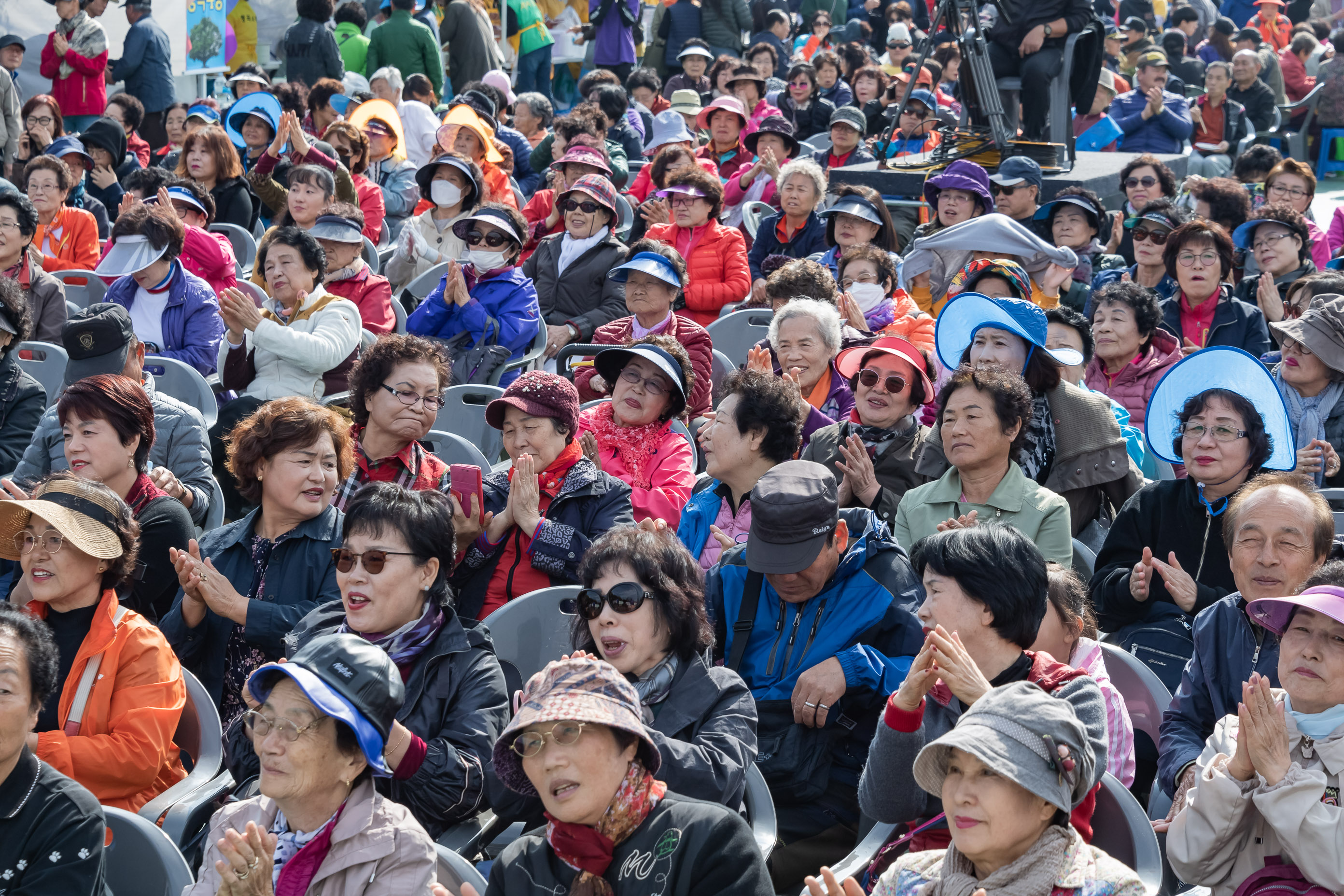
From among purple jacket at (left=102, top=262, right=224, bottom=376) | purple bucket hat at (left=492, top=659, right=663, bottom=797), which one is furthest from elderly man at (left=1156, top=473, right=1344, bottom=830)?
purple jacket at (left=102, top=262, right=224, bottom=376)

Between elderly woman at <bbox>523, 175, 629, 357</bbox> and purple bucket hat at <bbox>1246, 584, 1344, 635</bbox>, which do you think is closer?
purple bucket hat at <bbox>1246, 584, 1344, 635</bbox>

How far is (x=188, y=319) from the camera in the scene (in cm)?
621

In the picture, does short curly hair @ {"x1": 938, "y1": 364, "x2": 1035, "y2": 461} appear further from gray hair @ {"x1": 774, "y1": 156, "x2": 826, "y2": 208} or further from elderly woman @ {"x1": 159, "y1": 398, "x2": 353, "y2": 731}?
gray hair @ {"x1": 774, "y1": 156, "x2": 826, "y2": 208}

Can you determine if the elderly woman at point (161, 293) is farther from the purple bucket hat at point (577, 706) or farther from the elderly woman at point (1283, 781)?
the elderly woman at point (1283, 781)

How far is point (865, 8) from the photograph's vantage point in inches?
760

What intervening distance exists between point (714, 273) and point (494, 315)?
1.56m

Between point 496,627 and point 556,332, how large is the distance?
3582 mm

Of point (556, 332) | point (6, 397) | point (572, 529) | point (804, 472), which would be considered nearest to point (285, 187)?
point (556, 332)

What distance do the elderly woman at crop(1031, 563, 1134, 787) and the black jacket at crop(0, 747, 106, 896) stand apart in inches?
78.1

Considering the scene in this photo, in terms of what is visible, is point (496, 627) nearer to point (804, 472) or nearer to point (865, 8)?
point (804, 472)

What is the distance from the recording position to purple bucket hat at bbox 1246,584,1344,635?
103 inches

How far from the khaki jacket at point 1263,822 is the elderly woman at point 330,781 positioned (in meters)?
1.46

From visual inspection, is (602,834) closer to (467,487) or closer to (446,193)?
(467,487)

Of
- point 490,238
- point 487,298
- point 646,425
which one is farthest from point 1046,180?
point 646,425
